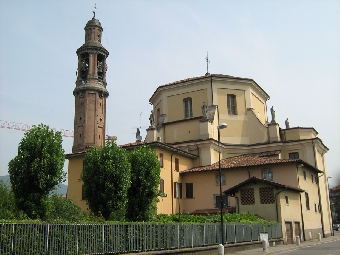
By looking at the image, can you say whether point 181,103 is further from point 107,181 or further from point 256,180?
point 107,181

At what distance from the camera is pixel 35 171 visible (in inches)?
700

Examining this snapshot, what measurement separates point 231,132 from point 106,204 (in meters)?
25.3

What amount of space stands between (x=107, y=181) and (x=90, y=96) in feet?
99.3

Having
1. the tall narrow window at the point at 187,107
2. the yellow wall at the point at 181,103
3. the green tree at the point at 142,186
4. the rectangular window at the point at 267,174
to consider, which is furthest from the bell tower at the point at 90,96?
the green tree at the point at 142,186

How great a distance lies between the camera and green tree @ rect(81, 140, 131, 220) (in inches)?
829

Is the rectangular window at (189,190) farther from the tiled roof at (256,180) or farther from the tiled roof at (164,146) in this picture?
the tiled roof at (256,180)

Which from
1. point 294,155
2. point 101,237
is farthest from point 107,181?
point 294,155

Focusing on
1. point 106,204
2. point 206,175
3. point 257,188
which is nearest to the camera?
point 106,204

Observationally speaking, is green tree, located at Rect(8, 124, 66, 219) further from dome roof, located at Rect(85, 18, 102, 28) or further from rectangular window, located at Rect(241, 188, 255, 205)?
dome roof, located at Rect(85, 18, 102, 28)

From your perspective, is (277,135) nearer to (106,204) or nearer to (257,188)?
(257,188)

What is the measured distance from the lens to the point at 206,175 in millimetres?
38062

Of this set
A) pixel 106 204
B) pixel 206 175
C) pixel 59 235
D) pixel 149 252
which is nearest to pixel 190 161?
pixel 206 175

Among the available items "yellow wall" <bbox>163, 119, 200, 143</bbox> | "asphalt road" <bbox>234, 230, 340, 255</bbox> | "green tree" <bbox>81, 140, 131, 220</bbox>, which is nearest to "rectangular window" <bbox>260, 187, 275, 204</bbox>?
"asphalt road" <bbox>234, 230, 340, 255</bbox>

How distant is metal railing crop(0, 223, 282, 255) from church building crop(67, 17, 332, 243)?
9.59 meters
